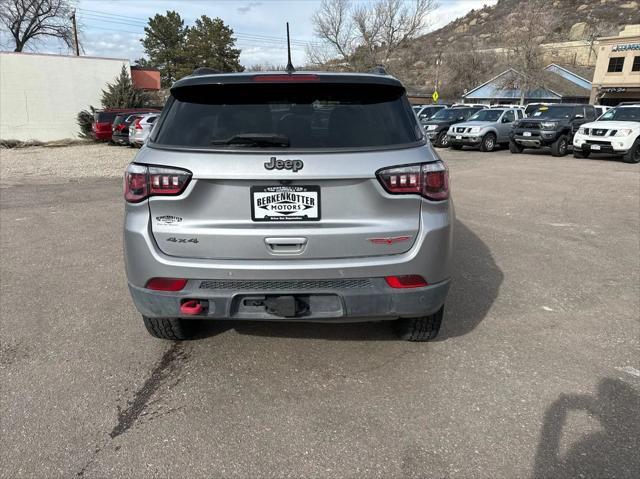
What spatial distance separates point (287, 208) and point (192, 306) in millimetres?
806

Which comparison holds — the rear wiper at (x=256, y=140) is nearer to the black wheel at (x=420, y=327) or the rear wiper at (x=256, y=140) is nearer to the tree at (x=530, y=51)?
the black wheel at (x=420, y=327)

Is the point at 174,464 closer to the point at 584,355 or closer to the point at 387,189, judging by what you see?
the point at 387,189

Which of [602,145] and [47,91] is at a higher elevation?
[47,91]

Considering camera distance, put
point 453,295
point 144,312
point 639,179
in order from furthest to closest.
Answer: point 639,179, point 453,295, point 144,312

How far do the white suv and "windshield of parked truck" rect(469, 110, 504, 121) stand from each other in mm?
4765

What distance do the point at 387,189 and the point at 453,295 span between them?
6.76ft

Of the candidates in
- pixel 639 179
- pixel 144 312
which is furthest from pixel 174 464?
pixel 639 179

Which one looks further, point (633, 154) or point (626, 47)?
point (626, 47)

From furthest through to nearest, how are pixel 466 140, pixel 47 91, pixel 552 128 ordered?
pixel 47 91 < pixel 466 140 < pixel 552 128

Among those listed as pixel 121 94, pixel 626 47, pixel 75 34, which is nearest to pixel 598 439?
pixel 121 94

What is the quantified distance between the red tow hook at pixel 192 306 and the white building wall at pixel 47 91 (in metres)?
27.5

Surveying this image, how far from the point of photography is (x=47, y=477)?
2248mm

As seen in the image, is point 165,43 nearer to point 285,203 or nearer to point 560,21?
point 285,203

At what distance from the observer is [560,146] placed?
17.3 meters
